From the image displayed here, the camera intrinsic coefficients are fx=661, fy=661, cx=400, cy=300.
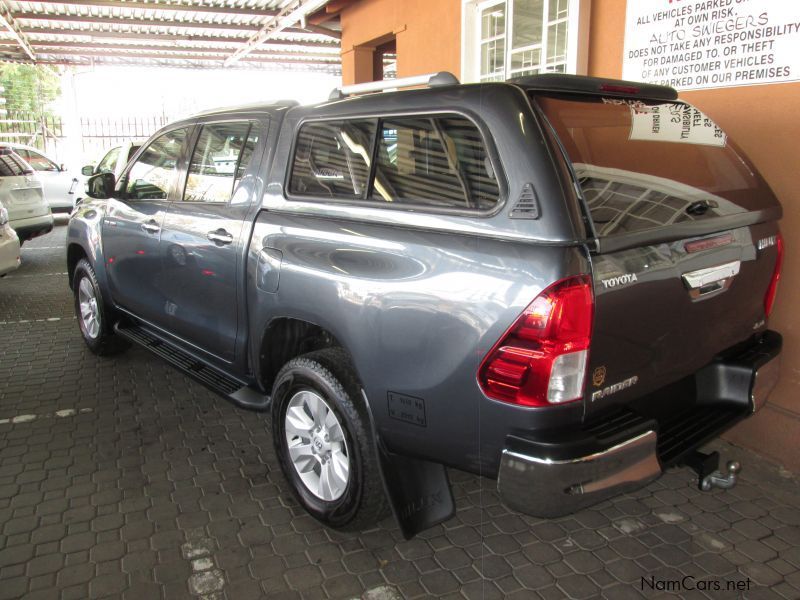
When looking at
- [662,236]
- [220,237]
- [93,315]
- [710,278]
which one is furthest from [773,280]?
[93,315]

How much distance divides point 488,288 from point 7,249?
641cm

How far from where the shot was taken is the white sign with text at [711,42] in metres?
3.45

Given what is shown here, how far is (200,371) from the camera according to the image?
153 inches

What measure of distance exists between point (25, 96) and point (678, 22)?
30.0 meters

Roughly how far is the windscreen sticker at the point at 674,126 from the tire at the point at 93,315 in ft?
13.0

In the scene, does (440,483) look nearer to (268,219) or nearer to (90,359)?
(268,219)

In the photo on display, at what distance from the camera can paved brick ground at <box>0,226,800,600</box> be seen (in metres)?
2.70

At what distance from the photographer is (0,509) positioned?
127 inches

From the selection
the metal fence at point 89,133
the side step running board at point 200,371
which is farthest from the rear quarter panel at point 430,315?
the metal fence at point 89,133

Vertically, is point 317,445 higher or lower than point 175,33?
lower

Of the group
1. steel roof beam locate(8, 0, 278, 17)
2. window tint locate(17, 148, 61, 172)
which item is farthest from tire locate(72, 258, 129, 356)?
window tint locate(17, 148, 61, 172)

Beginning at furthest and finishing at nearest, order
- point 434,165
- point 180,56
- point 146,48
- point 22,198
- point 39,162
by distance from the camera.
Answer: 1. point 180,56
2. point 39,162
3. point 146,48
4. point 22,198
5. point 434,165

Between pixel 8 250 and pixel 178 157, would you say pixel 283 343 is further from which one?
pixel 8 250

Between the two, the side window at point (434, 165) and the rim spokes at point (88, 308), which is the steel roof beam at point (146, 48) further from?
the side window at point (434, 165)
